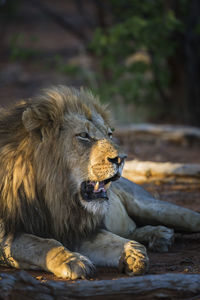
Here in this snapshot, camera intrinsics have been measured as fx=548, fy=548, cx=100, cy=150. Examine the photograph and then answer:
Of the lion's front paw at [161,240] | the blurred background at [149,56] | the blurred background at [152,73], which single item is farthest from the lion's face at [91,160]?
the blurred background at [149,56]

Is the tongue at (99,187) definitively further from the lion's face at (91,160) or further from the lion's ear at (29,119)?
the lion's ear at (29,119)

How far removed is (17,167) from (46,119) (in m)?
0.35

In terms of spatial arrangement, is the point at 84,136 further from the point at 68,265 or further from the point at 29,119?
the point at 68,265

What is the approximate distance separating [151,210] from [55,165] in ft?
3.84

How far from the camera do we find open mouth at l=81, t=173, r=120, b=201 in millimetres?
3393

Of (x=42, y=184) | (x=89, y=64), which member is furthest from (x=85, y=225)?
(x=89, y=64)

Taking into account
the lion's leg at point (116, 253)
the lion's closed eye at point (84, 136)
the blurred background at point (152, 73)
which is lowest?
the lion's leg at point (116, 253)

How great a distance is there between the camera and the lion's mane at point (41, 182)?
11.2 ft

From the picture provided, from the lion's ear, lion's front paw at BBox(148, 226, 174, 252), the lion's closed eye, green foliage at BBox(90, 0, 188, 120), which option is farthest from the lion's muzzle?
green foliage at BBox(90, 0, 188, 120)

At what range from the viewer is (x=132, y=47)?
9.71 m

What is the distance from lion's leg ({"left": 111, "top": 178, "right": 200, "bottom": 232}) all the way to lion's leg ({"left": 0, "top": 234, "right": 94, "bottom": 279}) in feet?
3.62

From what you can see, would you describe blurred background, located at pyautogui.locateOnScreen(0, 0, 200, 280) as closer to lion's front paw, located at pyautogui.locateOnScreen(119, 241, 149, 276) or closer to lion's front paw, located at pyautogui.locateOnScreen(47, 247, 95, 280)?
lion's front paw, located at pyautogui.locateOnScreen(119, 241, 149, 276)

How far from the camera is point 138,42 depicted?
9.43 metres

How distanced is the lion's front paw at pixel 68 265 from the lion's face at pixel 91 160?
1.25 feet
